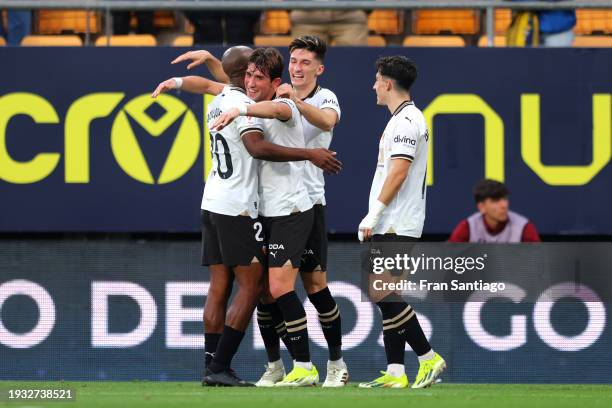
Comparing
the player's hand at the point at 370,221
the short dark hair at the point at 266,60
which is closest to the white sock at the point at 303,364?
the player's hand at the point at 370,221

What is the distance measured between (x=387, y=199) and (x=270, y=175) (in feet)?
2.39

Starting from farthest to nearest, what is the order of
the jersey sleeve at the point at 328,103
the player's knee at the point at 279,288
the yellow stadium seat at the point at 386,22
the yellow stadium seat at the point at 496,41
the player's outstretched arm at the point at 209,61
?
the yellow stadium seat at the point at 386,22
the yellow stadium seat at the point at 496,41
the player's outstretched arm at the point at 209,61
the jersey sleeve at the point at 328,103
the player's knee at the point at 279,288

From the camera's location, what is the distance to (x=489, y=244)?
10.5 meters

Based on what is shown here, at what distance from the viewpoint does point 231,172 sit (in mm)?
8367

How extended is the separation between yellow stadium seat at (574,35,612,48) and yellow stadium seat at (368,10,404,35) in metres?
1.36

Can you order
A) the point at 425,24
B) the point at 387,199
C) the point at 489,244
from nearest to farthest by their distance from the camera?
the point at 387,199 → the point at 489,244 → the point at 425,24

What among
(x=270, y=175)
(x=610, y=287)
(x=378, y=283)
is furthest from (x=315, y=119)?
(x=610, y=287)

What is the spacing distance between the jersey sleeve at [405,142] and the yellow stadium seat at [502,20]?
341 cm

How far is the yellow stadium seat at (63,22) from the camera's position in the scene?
11.0 m

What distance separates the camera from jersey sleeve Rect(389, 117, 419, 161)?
8062 millimetres

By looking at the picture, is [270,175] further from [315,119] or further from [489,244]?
[489,244]

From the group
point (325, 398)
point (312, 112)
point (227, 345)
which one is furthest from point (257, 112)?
point (325, 398)

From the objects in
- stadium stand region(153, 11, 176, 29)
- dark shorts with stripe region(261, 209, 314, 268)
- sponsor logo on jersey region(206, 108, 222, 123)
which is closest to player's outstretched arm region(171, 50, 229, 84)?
sponsor logo on jersey region(206, 108, 222, 123)

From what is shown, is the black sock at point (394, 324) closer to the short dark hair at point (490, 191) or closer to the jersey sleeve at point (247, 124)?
the jersey sleeve at point (247, 124)
